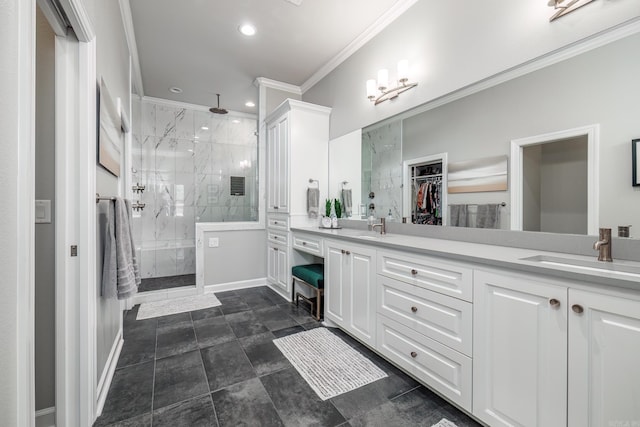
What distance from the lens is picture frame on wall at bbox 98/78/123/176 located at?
4.96ft

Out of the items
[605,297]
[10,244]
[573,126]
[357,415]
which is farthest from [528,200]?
[10,244]

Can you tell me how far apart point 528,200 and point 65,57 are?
2.49 meters

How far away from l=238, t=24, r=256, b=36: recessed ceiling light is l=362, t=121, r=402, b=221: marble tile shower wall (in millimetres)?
1505

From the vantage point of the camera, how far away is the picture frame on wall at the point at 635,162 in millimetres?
1248

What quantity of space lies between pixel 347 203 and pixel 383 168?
67 cm

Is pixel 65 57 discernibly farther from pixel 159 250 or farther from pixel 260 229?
pixel 159 250

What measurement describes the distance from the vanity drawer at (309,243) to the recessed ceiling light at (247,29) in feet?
6.98

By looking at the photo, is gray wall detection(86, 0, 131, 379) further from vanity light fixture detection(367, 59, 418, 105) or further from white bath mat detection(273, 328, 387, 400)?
vanity light fixture detection(367, 59, 418, 105)

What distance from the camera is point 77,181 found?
1317mm

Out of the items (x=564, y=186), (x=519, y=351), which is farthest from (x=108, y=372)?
(x=564, y=186)

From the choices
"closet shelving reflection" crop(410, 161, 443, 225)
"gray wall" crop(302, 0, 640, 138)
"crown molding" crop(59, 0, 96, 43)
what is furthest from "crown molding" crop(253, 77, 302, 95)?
"crown molding" crop(59, 0, 96, 43)

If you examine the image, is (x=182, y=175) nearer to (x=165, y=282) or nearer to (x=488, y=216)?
(x=165, y=282)

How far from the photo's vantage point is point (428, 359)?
1627mm

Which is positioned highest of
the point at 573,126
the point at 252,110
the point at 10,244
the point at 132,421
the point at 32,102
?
the point at 252,110
